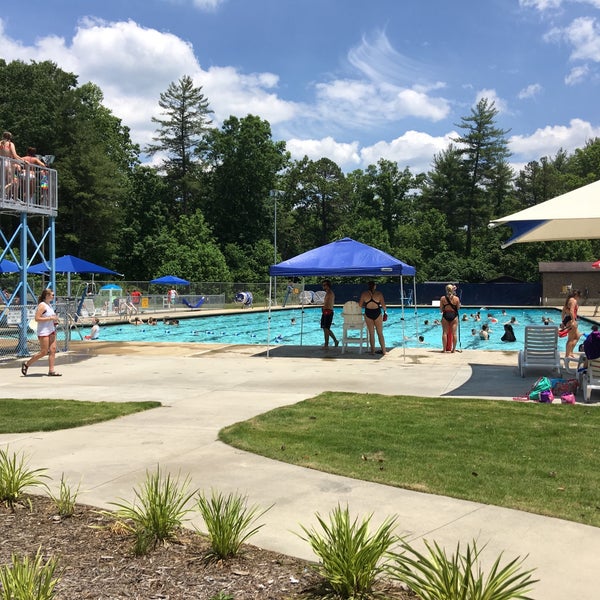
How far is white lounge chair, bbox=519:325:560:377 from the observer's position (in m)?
12.1

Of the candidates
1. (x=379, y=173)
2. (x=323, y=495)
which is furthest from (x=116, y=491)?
(x=379, y=173)

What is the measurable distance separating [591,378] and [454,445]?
4.01 metres

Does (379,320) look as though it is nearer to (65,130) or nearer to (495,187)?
(65,130)

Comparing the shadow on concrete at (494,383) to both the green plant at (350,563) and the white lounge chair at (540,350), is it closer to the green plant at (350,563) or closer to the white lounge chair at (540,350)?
the white lounge chair at (540,350)

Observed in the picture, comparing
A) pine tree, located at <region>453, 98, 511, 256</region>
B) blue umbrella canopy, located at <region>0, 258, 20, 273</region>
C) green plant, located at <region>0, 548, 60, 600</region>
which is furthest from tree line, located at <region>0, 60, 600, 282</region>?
green plant, located at <region>0, 548, 60, 600</region>

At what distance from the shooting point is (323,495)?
508cm

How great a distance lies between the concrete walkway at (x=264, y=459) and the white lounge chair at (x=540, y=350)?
39 centimetres

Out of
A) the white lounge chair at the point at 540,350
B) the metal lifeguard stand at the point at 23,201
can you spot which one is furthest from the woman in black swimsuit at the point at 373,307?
the metal lifeguard stand at the point at 23,201

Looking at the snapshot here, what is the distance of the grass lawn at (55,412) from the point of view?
768 centimetres

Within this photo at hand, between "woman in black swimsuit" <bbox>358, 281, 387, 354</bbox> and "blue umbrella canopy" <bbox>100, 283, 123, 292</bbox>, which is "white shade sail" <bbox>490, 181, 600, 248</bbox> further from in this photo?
"blue umbrella canopy" <bbox>100, 283, 123, 292</bbox>

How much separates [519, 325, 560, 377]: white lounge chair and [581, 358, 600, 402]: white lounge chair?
251 centimetres

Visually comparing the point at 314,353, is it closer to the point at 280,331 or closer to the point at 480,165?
the point at 280,331

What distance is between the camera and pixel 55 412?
8.46m

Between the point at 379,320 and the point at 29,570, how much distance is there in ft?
43.7
